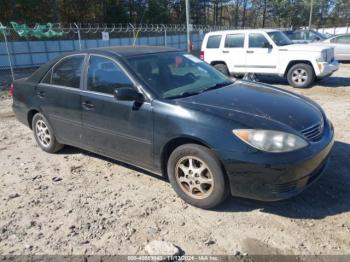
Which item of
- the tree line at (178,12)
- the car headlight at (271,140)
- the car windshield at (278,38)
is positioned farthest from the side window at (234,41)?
the tree line at (178,12)

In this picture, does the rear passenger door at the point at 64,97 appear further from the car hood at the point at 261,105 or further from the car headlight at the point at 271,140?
the car headlight at the point at 271,140

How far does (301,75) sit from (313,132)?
24.3 ft

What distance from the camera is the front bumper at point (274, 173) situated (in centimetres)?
304

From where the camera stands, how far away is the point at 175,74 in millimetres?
4176

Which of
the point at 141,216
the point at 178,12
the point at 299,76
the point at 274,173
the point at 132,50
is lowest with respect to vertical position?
the point at 141,216

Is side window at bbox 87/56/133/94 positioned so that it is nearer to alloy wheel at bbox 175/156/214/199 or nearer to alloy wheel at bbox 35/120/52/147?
alloy wheel at bbox 175/156/214/199

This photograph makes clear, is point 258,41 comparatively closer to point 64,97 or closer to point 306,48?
point 306,48

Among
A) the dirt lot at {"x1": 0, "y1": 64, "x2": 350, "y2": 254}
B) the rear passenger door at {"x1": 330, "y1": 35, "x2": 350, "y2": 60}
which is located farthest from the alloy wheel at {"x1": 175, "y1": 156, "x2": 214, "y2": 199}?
the rear passenger door at {"x1": 330, "y1": 35, "x2": 350, "y2": 60}

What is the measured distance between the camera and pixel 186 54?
4750 millimetres

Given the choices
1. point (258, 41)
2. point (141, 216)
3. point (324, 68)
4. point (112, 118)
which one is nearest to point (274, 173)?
point (141, 216)

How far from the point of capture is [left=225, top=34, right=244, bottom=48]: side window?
11.1 m

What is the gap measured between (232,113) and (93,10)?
34.9 m

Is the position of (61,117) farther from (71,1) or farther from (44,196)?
(71,1)

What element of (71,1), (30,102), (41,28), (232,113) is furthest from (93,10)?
(232,113)
